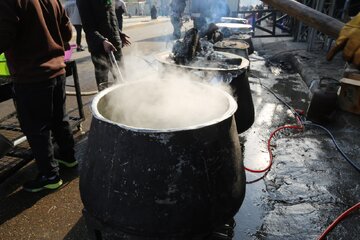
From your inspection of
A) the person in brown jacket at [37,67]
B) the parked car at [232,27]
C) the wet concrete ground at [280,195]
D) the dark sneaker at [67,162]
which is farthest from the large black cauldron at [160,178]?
the parked car at [232,27]

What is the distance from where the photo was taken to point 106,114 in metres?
2.18

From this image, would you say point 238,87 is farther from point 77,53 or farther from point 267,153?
point 77,53

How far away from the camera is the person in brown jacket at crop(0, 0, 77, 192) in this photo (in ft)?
8.14

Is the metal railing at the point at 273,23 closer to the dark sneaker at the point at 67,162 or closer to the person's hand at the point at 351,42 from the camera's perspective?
the person's hand at the point at 351,42

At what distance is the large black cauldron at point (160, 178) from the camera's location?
1565 millimetres

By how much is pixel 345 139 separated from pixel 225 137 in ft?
11.7

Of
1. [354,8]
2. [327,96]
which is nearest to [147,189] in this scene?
[327,96]

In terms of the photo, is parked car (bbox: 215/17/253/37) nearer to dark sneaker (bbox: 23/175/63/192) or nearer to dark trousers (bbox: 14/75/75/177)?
dark trousers (bbox: 14/75/75/177)

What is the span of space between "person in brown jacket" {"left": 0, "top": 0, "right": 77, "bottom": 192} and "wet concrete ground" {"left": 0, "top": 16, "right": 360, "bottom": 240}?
0.96ft

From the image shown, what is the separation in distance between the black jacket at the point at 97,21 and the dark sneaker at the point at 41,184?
6.80 feet

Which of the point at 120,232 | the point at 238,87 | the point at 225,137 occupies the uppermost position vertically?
the point at 225,137

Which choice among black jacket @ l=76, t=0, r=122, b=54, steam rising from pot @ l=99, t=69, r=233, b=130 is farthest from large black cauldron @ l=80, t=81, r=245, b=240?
black jacket @ l=76, t=0, r=122, b=54

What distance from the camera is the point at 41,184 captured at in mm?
3150

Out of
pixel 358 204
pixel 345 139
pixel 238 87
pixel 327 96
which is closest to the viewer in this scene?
Result: pixel 358 204
